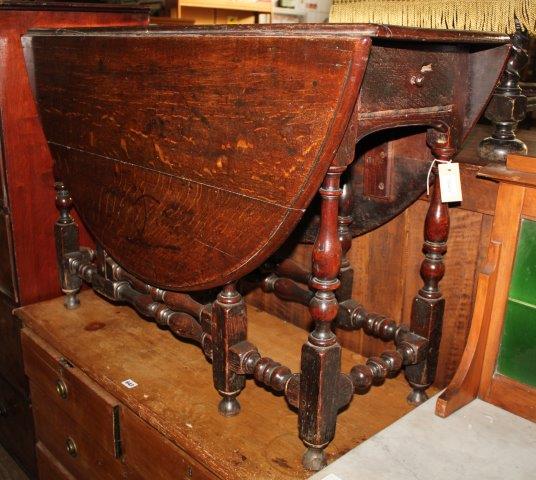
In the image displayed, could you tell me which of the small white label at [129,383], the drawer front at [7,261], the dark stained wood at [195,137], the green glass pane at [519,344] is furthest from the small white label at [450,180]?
the drawer front at [7,261]

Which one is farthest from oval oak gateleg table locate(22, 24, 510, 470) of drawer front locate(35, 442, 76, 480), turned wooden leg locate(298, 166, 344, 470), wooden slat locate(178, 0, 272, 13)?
wooden slat locate(178, 0, 272, 13)

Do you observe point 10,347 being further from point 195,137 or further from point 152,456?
point 195,137

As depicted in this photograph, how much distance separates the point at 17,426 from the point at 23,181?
0.93 m

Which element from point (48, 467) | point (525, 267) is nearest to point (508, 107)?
point (525, 267)

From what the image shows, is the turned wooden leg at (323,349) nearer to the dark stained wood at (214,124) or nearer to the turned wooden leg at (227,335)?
the dark stained wood at (214,124)

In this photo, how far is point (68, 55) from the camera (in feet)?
5.21

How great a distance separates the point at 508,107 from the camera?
1.45m

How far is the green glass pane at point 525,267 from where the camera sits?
1.28m

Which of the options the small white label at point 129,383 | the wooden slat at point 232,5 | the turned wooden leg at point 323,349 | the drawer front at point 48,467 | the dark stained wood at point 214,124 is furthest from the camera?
the wooden slat at point 232,5

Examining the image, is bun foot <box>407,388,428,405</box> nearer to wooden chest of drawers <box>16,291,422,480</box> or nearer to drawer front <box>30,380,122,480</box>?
wooden chest of drawers <box>16,291,422,480</box>

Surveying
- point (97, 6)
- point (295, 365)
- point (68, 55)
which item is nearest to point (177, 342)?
point (295, 365)

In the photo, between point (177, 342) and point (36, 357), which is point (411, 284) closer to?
point (177, 342)

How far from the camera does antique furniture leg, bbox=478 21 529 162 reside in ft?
4.66

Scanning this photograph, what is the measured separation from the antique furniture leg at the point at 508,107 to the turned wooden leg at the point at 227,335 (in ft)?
2.27
